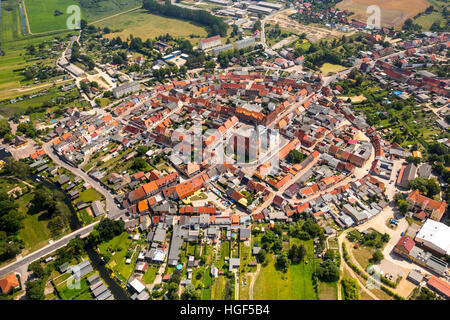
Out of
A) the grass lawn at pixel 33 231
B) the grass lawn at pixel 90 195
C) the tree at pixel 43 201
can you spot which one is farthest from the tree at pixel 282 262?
the tree at pixel 43 201

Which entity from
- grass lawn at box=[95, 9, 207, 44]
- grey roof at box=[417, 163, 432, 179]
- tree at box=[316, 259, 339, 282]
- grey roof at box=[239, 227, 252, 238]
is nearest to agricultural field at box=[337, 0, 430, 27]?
grass lawn at box=[95, 9, 207, 44]

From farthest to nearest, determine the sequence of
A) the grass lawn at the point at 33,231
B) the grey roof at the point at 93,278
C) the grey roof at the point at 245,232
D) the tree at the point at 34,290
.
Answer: the grass lawn at the point at 33,231, the grey roof at the point at 245,232, the grey roof at the point at 93,278, the tree at the point at 34,290

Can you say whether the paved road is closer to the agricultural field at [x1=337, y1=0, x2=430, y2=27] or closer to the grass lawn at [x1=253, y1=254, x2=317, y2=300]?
the grass lawn at [x1=253, y1=254, x2=317, y2=300]

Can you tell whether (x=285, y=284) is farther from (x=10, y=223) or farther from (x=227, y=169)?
(x=10, y=223)

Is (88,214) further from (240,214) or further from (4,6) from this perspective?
(4,6)

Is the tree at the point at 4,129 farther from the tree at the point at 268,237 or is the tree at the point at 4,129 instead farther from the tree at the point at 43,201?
the tree at the point at 268,237
